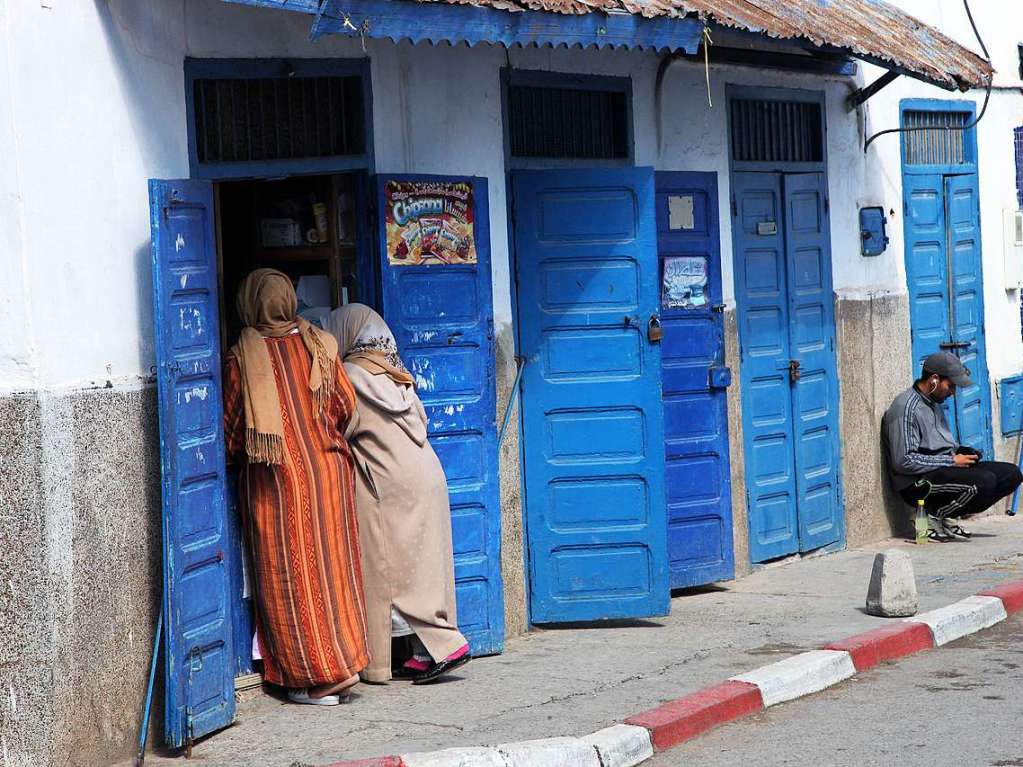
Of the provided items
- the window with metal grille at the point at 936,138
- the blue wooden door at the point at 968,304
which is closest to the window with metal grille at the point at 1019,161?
the window with metal grille at the point at 936,138

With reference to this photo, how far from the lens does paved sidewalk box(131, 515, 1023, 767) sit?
6.35 m

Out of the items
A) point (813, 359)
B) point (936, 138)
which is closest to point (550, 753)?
point (813, 359)

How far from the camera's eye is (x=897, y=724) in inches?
259

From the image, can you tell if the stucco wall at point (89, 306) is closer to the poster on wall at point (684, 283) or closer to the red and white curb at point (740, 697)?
the red and white curb at point (740, 697)

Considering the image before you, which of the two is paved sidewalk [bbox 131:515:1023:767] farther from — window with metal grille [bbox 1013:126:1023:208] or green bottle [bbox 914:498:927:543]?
window with metal grille [bbox 1013:126:1023:208]

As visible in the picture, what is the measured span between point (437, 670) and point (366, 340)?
147 cm

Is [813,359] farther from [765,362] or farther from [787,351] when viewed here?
[765,362]

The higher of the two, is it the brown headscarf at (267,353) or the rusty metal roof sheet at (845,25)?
the rusty metal roof sheet at (845,25)

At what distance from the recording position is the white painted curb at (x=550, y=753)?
19.4ft

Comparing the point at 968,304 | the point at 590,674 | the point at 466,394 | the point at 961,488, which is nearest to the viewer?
the point at 590,674

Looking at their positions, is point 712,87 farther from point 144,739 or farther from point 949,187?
point 144,739

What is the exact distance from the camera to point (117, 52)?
6215 millimetres

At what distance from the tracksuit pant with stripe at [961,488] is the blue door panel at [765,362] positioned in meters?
1.28

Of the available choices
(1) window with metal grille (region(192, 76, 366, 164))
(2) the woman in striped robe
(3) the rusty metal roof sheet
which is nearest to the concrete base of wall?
(2) the woman in striped robe
